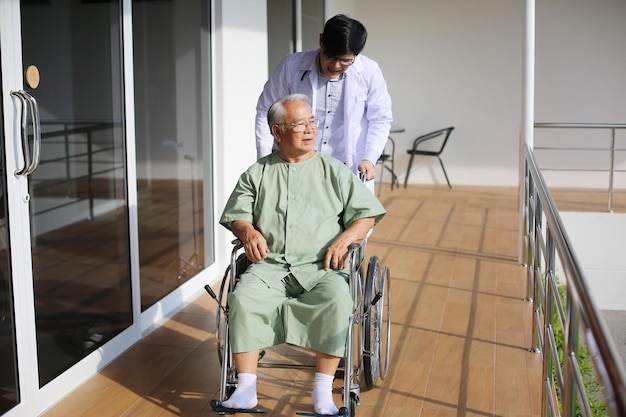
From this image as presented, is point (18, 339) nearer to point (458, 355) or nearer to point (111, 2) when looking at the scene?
point (111, 2)

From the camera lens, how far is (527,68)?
553 cm

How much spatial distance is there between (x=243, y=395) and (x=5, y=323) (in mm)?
809

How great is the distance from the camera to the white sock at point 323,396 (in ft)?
9.20

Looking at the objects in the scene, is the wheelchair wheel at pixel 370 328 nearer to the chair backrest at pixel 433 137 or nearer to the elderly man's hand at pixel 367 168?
the elderly man's hand at pixel 367 168

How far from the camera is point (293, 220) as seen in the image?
3059 millimetres

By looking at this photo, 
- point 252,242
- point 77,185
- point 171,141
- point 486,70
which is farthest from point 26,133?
point 486,70

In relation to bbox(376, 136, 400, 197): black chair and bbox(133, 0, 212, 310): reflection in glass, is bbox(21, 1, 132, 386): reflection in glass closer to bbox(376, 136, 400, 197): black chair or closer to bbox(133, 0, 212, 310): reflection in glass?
bbox(133, 0, 212, 310): reflection in glass

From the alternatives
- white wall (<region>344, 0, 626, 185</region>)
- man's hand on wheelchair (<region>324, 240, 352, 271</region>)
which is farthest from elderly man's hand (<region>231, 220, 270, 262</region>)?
white wall (<region>344, 0, 626, 185</region>)

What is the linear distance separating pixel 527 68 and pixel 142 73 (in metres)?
2.67

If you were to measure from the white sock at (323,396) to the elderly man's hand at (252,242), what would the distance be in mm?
465

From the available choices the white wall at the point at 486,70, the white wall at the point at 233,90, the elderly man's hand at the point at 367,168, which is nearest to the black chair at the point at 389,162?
the white wall at the point at 486,70

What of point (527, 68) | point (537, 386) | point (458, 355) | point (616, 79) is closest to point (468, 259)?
point (527, 68)

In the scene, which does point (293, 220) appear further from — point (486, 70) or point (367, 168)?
point (486, 70)

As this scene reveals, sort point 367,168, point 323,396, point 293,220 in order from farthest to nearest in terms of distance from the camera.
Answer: point 367,168
point 293,220
point 323,396
